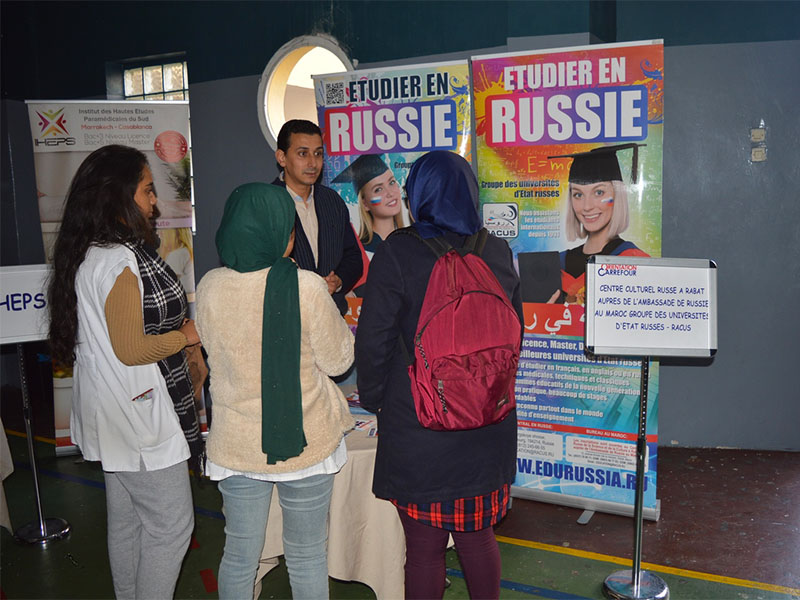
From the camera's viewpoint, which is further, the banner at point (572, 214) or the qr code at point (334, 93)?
the qr code at point (334, 93)

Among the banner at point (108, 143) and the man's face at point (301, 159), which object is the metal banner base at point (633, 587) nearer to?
the man's face at point (301, 159)

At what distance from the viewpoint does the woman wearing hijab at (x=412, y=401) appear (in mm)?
1746

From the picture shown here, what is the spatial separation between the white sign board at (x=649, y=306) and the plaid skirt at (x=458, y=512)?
784 mm

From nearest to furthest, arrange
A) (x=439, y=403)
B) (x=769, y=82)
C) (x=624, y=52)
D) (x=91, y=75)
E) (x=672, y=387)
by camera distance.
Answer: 1. (x=439, y=403)
2. (x=624, y=52)
3. (x=769, y=82)
4. (x=672, y=387)
5. (x=91, y=75)

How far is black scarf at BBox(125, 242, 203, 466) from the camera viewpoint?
1979 millimetres

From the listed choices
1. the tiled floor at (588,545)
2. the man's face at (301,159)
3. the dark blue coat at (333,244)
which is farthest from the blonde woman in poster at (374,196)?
the tiled floor at (588,545)

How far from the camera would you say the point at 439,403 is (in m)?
1.71

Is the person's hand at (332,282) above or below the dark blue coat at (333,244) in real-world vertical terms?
below

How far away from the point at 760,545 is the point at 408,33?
10.6ft

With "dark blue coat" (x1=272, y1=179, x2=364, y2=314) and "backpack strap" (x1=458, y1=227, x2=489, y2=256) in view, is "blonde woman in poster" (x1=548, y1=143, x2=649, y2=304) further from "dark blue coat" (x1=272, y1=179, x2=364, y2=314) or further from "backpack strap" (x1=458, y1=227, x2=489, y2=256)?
"backpack strap" (x1=458, y1=227, x2=489, y2=256)

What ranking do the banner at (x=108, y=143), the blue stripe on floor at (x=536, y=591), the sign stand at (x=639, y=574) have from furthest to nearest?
the banner at (x=108, y=143) < the blue stripe on floor at (x=536, y=591) < the sign stand at (x=639, y=574)

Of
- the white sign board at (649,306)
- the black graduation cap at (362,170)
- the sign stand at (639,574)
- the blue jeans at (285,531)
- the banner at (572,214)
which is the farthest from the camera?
the black graduation cap at (362,170)

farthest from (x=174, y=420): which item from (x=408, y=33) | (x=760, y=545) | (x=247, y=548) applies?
(x=408, y=33)

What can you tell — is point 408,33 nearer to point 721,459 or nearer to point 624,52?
point 624,52
